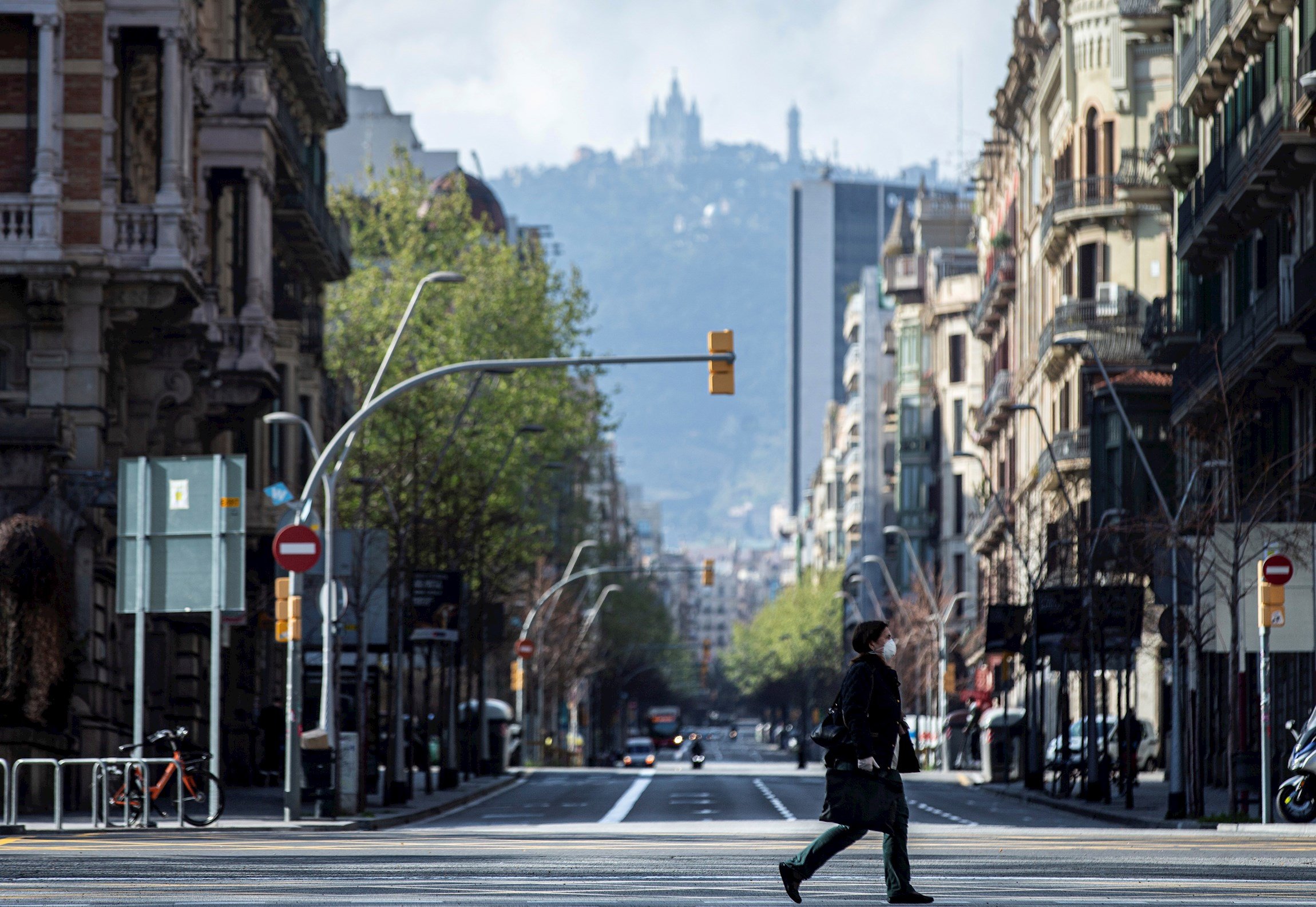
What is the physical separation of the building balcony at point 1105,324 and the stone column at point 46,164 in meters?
38.9

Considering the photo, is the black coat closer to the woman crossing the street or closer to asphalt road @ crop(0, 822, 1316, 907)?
the woman crossing the street

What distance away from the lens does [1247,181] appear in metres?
44.0

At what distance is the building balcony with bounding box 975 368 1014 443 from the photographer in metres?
85.9

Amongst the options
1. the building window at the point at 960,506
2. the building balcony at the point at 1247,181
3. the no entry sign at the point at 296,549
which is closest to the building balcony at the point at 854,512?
the building window at the point at 960,506

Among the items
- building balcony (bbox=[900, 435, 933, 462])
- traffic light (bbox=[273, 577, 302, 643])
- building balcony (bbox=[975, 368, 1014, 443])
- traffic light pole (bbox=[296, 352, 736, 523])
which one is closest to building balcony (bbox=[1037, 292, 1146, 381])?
building balcony (bbox=[975, 368, 1014, 443])

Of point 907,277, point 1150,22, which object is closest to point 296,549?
point 1150,22

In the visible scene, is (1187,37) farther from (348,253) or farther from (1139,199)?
(348,253)

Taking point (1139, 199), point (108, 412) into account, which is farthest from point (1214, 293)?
point (108, 412)

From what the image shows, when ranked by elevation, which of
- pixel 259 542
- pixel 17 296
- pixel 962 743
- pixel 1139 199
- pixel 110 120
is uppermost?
pixel 1139 199

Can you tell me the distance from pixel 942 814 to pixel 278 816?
11.0 meters

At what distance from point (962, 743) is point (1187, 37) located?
36763mm

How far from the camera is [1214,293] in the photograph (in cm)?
5200

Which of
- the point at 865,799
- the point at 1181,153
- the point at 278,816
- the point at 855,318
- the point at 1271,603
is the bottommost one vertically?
the point at 278,816

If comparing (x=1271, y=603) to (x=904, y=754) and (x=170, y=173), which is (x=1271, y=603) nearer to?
(x=904, y=754)
